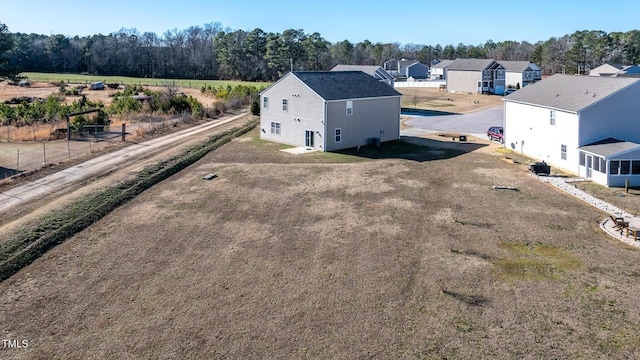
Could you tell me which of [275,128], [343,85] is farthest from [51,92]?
[343,85]

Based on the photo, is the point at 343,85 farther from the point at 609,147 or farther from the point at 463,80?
the point at 463,80

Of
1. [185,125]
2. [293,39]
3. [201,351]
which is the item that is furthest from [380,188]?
[293,39]

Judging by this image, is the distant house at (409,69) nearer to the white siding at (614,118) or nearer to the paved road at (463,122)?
the paved road at (463,122)

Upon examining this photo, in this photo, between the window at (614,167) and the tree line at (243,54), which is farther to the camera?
the tree line at (243,54)

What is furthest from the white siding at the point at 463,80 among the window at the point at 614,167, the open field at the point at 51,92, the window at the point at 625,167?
the window at the point at 614,167

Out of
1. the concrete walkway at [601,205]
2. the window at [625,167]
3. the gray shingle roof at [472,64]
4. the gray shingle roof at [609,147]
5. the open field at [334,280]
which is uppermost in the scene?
the gray shingle roof at [472,64]

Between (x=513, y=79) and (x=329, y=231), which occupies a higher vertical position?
(x=513, y=79)

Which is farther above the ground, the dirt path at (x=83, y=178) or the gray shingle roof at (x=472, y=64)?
the gray shingle roof at (x=472, y=64)
